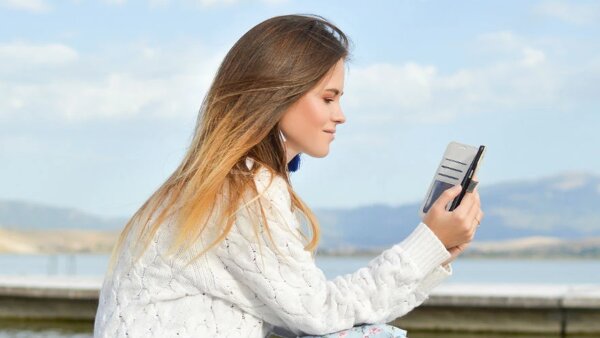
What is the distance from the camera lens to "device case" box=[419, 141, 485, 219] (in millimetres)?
2061

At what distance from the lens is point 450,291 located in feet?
23.0

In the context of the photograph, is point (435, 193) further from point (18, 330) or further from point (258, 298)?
point (18, 330)

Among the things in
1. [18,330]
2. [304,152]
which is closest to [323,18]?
[304,152]

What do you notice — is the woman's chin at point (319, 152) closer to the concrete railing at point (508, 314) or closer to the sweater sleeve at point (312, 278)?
the sweater sleeve at point (312, 278)

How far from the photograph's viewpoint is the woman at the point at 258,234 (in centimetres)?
192

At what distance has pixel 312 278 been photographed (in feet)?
6.31

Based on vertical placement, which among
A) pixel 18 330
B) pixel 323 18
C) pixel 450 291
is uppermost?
pixel 323 18

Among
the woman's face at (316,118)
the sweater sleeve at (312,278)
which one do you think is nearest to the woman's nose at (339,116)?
the woman's face at (316,118)

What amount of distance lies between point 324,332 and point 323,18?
68 centimetres

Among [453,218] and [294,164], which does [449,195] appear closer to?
[453,218]

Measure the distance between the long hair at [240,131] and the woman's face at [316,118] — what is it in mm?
19

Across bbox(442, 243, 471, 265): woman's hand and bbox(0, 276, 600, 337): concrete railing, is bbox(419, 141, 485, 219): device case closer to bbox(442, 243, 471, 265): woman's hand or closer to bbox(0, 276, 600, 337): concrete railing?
bbox(442, 243, 471, 265): woman's hand

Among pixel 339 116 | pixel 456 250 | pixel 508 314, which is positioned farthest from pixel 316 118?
pixel 508 314

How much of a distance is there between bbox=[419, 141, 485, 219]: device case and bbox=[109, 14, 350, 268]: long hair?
281 mm
